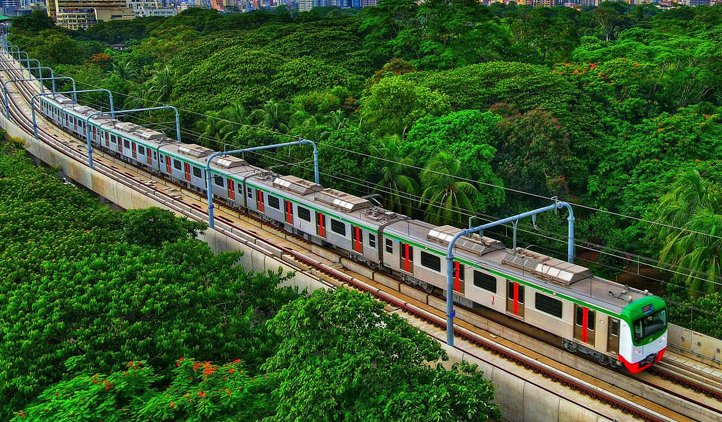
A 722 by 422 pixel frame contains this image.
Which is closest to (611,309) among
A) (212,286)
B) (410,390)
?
(410,390)

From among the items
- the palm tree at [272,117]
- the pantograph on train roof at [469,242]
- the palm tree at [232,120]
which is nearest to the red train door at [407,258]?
the pantograph on train roof at [469,242]

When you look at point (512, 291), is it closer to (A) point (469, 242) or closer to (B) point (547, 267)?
(B) point (547, 267)

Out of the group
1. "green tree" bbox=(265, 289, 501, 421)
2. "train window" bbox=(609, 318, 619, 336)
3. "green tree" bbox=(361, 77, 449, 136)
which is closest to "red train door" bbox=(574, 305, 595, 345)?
"train window" bbox=(609, 318, 619, 336)

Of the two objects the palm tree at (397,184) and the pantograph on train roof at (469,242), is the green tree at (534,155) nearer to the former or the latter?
the palm tree at (397,184)

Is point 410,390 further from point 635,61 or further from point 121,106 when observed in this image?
point 121,106

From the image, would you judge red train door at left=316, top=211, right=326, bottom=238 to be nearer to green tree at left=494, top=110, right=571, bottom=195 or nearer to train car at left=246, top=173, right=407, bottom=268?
train car at left=246, top=173, right=407, bottom=268

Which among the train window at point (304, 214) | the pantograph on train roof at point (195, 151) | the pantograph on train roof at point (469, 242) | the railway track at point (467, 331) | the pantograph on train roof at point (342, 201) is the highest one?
the pantograph on train roof at point (195, 151)
